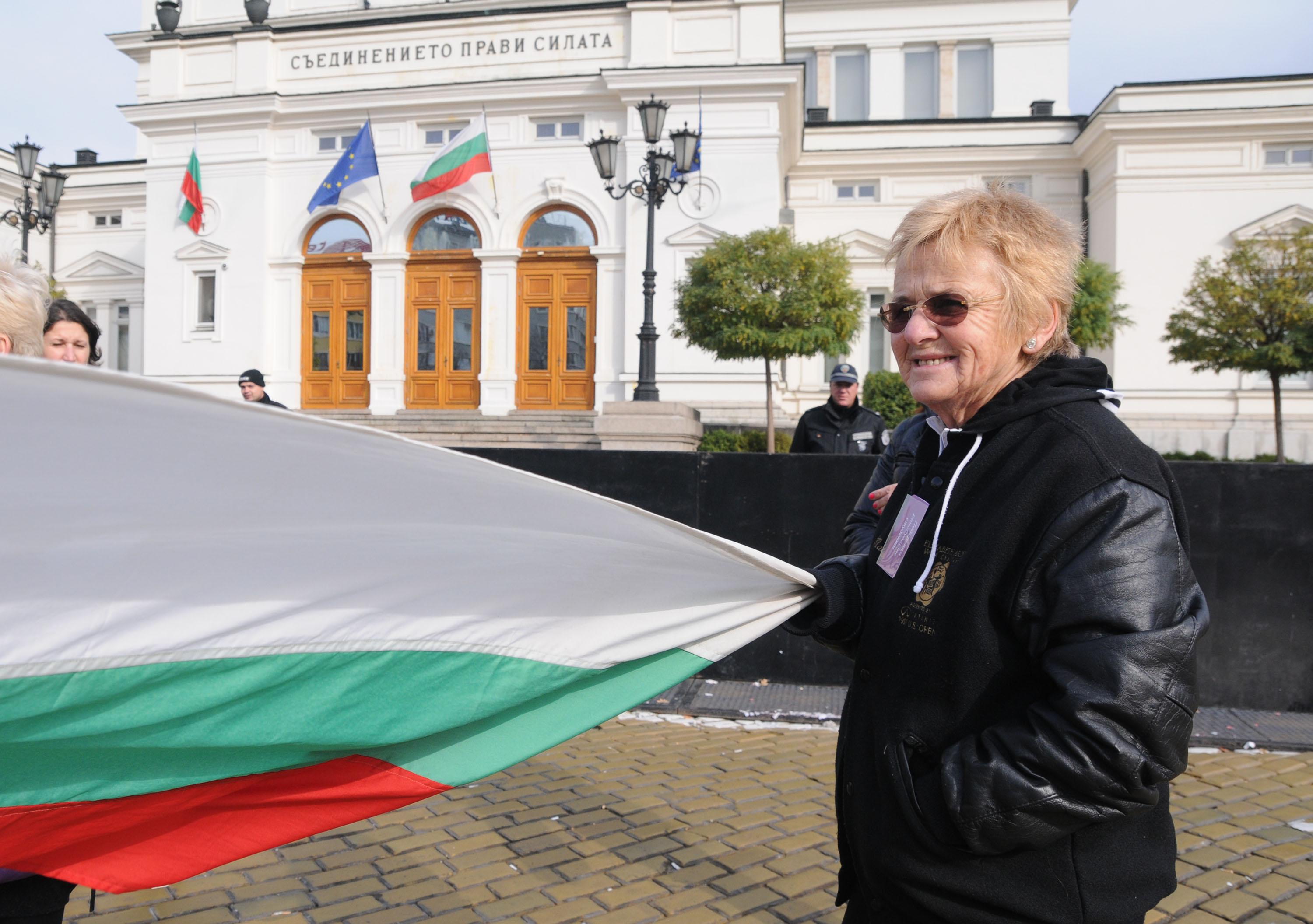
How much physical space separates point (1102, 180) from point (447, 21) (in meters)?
19.2

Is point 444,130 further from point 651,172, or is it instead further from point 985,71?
point 985,71

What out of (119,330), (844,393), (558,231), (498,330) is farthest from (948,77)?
(844,393)

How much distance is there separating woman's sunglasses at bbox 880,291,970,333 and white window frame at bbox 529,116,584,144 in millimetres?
25537

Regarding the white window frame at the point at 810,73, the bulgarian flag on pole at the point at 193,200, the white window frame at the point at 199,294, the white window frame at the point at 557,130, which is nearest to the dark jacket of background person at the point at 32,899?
the white window frame at the point at 557,130

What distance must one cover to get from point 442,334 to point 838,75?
830 inches

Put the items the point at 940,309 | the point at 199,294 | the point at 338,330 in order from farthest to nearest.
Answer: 1. the point at 199,294
2. the point at 338,330
3. the point at 940,309

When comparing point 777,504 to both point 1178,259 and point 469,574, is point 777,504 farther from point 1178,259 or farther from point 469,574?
point 1178,259

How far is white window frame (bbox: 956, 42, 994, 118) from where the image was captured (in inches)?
1438

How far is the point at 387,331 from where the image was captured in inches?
1076

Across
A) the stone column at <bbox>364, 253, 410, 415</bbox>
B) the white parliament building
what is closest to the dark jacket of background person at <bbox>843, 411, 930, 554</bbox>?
the white parliament building

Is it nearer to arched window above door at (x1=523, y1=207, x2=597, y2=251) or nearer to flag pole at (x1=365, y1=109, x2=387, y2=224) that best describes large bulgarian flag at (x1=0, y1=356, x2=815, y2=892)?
arched window above door at (x1=523, y1=207, x2=597, y2=251)

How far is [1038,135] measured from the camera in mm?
30594

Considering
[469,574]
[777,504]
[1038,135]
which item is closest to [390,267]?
[1038,135]

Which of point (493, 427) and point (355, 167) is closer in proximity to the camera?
point (493, 427)
